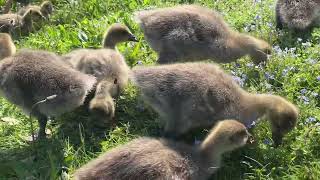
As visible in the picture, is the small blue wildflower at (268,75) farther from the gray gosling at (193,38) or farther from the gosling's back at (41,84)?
the gosling's back at (41,84)

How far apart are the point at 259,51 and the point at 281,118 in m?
1.29

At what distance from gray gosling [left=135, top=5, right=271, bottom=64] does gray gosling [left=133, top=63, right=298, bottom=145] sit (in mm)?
790

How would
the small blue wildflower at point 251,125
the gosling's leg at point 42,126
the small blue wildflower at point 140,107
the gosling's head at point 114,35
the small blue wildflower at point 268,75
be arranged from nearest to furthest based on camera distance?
the small blue wildflower at point 251,125
the gosling's leg at point 42,126
the small blue wildflower at point 140,107
the small blue wildflower at point 268,75
the gosling's head at point 114,35

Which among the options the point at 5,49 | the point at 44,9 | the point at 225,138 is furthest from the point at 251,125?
the point at 44,9

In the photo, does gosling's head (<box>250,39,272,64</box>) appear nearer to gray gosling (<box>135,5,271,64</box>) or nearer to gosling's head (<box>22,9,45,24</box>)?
gray gosling (<box>135,5,271,64</box>)

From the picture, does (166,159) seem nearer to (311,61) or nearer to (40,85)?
(40,85)

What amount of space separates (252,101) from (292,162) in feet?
1.83

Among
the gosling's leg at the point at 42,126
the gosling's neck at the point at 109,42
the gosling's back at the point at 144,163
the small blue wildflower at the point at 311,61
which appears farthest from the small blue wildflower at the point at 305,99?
the gosling's leg at the point at 42,126

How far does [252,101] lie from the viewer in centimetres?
446

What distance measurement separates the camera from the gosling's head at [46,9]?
23.4ft

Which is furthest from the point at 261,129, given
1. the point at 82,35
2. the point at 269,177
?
the point at 82,35

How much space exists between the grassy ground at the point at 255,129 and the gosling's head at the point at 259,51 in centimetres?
8

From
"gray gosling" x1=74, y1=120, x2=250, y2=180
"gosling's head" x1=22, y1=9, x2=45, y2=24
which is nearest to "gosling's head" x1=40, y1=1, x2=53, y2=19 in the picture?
"gosling's head" x1=22, y1=9, x2=45, y2=24

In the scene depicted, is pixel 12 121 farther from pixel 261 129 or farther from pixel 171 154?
pixel 261 129
